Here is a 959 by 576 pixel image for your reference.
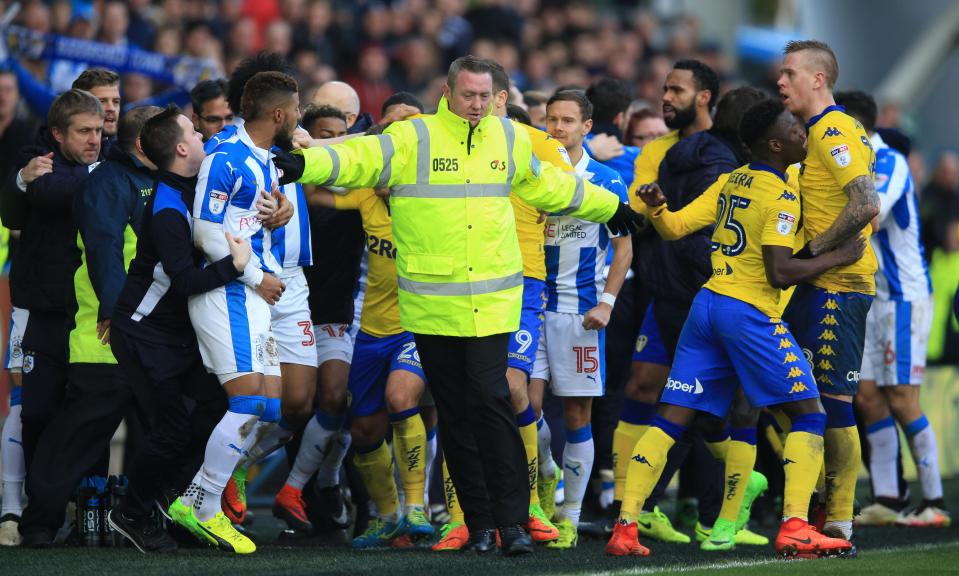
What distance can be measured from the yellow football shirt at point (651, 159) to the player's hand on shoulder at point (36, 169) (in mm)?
3347

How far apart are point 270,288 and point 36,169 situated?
150 centimetres

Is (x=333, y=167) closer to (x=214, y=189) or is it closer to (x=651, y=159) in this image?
(x=214, y=189)

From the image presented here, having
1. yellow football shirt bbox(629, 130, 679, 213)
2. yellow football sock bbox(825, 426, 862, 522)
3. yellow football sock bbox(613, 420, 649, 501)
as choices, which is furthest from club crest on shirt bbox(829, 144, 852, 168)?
yellow football sock bbox(613, 420, 649, 501)

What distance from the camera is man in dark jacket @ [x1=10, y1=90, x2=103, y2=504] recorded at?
8156 millimetres

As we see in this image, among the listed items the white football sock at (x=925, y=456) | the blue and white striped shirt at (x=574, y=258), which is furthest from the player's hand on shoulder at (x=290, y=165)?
the white football sock at (x=925, y=456)

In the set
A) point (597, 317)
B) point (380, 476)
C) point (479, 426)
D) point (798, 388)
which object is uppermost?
point (597, 317)

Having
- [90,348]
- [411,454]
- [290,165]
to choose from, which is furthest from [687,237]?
[90,348]

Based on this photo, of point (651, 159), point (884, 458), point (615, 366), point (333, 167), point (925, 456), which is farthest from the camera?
point (615, 366)

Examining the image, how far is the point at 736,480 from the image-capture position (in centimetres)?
830

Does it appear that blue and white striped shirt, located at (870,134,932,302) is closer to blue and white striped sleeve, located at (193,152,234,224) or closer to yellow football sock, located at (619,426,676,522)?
yellow football sock, located at (619,426,676,522)

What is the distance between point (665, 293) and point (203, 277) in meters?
2.96

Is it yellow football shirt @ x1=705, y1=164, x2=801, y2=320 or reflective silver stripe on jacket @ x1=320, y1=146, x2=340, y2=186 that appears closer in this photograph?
reflective silver stripe on jacket @ x1=320, y1=146, x2=340, y2=186

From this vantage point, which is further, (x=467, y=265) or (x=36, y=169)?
(x=36, y=169)

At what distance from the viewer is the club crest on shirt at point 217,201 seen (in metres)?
7.50
